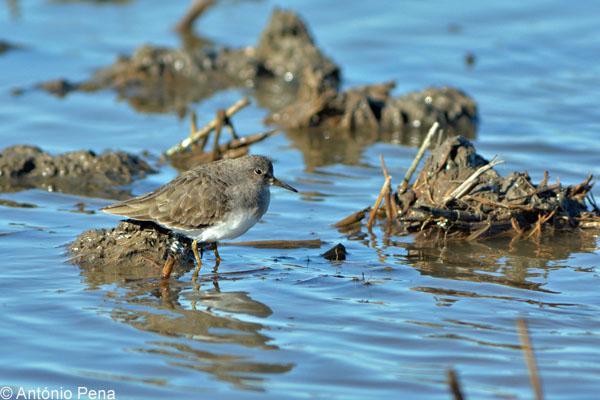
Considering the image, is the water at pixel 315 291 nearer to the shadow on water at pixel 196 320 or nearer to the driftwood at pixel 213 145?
the shadow on water at pixel 196 320

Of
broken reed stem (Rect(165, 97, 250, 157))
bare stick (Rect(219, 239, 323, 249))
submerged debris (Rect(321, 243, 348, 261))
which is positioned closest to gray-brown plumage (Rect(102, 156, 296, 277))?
bare stick (Rect(219, 239, 323, 249))

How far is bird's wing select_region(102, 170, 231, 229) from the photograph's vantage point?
778 centimetres

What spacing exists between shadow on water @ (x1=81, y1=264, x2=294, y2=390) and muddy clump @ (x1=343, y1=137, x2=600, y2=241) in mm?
2028

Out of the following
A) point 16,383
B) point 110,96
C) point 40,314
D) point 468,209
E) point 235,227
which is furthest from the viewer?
point 110,96

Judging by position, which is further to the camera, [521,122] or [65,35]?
[65,35]

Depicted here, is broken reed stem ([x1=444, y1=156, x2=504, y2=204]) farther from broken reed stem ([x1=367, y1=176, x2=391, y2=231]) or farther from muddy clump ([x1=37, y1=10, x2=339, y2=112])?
muddy clump ([x1=37, y1=10, x2=339, y2=112])

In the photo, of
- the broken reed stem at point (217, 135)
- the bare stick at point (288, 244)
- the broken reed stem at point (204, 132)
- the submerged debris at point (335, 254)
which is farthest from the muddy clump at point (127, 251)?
the broken reed stem at point (204, 132)

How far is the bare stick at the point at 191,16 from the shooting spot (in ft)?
55.1

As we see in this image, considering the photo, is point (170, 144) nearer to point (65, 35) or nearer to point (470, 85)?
point (470, 85)

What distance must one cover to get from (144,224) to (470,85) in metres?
7.31

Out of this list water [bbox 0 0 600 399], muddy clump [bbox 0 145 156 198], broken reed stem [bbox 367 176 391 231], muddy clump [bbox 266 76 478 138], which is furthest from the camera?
muddy clump [bbox 266 76 478 138]

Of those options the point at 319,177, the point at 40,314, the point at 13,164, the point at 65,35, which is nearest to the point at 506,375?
the point at 40,314

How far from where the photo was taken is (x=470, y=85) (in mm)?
14062

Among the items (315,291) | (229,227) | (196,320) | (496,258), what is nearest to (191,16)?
(229,227)
